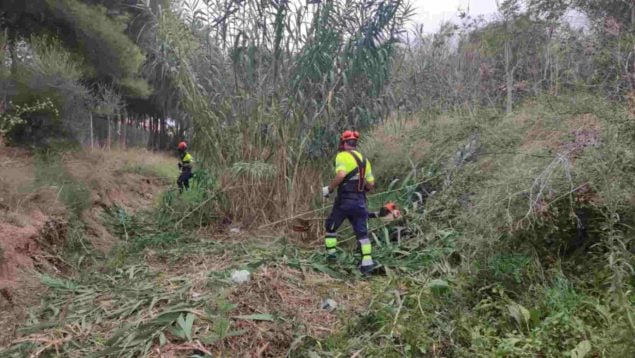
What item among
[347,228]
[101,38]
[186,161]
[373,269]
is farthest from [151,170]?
[373,269]

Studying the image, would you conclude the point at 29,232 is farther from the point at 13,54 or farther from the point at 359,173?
the point at 13,54

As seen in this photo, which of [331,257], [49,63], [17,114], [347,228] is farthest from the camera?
[49,63]

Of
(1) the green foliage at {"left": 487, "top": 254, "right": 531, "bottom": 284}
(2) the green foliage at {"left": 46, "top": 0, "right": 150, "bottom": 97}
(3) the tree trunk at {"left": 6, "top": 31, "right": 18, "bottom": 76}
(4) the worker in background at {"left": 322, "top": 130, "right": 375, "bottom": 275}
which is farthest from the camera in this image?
(2) the green foliage at {"left": 46, "top": 0, "right": 150, "bottom": 97}

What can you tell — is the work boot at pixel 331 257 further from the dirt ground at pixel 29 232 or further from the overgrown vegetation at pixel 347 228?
the dirt ground at pixel 29 232

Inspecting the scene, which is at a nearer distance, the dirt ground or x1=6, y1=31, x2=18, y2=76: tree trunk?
the dirt ground

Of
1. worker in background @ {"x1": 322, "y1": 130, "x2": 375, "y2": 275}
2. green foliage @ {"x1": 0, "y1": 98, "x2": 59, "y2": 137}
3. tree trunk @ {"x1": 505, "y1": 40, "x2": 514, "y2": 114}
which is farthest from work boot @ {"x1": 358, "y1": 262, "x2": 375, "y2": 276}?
tree trunk @ {"x1": 505, "y1": 40, "x2": 514, "y2": 114}

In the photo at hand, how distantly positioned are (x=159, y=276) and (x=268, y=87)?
293 cm

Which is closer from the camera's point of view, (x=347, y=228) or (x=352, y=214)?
(x=352, y=214)

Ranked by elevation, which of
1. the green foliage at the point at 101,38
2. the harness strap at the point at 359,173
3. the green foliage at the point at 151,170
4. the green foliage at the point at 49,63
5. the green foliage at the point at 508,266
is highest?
the green foliage at the point at 101,38

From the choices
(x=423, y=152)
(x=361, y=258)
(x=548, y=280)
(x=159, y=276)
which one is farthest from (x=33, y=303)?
(x=423, y=152)

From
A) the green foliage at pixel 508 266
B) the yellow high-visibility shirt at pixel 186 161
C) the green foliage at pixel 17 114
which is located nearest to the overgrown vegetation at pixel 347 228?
the green foliage at pixel 508 266

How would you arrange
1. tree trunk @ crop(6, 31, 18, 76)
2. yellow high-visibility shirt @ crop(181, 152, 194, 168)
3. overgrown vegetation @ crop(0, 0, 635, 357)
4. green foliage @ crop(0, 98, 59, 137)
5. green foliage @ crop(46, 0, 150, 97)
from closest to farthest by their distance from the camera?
overgrown vegetation @ crop(0, 0, 635, 357) < green foliage @ crop(0, 98, 59, 137) < yellow high-visibility shirt @ crop(181, 152, 194, 168) < tree trunk @ crop(6, 31, 18, 76) < green foliage @ crop(46, 0, 150, 97)

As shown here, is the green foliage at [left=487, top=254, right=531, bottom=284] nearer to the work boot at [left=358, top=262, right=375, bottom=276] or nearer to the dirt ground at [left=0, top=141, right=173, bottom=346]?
the work boot at [left=358, top=262, right=375, bottom=276]

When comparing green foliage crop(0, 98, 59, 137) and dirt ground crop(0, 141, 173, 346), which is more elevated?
green foliage crop(0, 98, 59, 137)
